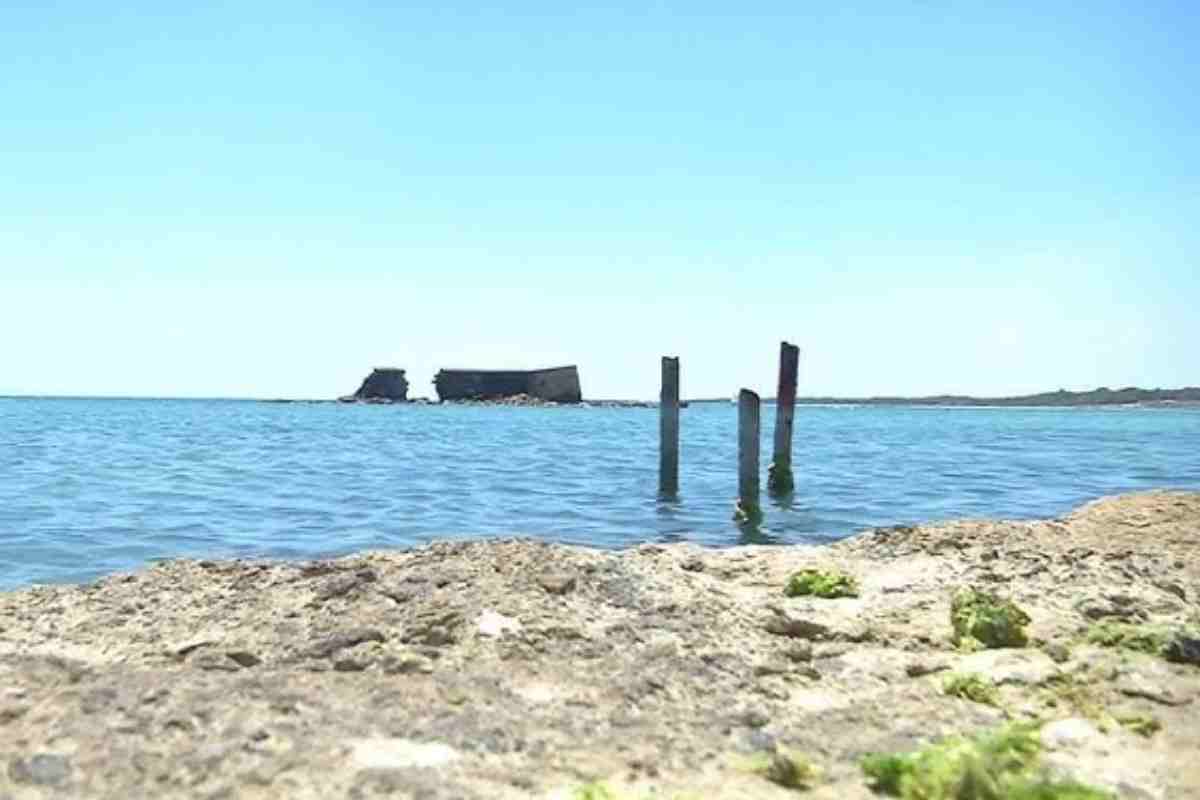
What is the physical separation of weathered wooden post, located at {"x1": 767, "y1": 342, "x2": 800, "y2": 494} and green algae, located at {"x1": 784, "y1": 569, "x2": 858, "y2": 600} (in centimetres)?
1409

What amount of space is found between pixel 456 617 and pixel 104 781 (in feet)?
8.94

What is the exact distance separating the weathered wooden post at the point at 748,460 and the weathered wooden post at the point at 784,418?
1306mm

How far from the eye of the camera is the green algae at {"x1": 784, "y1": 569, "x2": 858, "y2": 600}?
838 cm

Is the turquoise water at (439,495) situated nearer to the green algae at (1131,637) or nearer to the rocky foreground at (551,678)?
the rocky foreground at (551,678)

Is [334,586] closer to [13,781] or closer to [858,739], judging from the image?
[13,781]

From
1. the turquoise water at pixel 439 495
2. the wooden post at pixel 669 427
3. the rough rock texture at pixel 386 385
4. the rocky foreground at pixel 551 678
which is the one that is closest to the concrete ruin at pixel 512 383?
the rough rock texture at pixel 386 385

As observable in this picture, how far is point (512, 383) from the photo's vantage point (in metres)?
129

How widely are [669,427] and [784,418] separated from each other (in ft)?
8.70

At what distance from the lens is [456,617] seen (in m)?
6.66

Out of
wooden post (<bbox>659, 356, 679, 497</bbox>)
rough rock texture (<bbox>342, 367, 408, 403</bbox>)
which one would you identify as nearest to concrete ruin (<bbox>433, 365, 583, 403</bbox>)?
rough rock texture (<bbox>342, 367, 408, 403</bbox>)

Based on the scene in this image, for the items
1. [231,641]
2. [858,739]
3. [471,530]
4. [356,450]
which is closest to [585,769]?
[858,739]

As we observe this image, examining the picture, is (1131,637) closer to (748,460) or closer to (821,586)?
(821,586)

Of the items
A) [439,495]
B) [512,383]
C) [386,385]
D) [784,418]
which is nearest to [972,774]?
[439,495]

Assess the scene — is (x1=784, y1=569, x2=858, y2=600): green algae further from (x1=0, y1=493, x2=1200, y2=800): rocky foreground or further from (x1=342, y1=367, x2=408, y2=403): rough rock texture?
(x1=342, y1=367, x2=408, y2=403): rough rock texture
